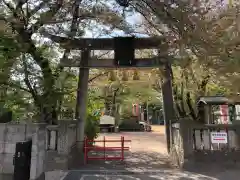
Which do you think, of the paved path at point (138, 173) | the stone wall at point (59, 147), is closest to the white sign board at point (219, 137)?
the paved path at point (138, 173)

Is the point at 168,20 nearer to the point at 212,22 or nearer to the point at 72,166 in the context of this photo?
the point at 212,22

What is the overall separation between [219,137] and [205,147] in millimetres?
635

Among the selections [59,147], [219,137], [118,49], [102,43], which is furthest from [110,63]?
[219,137]

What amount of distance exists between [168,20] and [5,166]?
6.54m

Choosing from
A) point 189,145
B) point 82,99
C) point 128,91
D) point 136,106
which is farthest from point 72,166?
point 136,106

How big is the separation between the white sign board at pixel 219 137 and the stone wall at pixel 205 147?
123 mm

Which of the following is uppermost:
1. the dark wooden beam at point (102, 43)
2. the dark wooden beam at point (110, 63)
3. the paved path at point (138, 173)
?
the dark wooden beam at point (102, 43)

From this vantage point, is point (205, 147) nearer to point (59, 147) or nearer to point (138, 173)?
point (138, 173)

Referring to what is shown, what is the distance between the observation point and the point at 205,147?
9812mm

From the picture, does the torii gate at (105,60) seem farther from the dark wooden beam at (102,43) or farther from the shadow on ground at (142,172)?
the shadow on ground at (142,172)

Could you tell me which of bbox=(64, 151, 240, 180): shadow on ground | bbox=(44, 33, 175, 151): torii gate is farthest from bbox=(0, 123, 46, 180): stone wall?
bbox=(44, 33, 175, 151): torii gate

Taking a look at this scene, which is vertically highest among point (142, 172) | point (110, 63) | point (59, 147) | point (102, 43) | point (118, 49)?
point (102, 43)

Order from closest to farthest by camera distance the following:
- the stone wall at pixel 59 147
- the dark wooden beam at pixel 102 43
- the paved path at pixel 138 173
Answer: the paved path at pixel 138 173, the stone wall at pixel 59 147, the dark wooden beam at pixel 102 43

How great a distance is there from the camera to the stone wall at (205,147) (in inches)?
381
